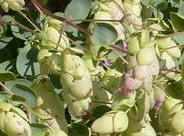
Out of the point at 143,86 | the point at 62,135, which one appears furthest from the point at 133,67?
the point at 62,135

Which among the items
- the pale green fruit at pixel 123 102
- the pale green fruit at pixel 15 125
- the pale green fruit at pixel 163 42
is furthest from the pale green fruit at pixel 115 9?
the pale green fruit at pixel 15 125

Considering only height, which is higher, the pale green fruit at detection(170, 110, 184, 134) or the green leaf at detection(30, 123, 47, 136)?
the green leaf at detection(30, 123, 47, 136)

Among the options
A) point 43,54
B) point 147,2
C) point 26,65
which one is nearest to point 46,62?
point 43,54

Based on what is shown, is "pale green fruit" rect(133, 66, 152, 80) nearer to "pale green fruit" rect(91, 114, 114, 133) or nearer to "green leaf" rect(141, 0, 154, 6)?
"pale green fruit" rect(91, 114, 114, 133)

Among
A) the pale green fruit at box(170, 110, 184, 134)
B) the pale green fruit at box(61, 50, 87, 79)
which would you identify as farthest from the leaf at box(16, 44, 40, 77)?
the pale green fruit at box(170, 110, 184, 134)

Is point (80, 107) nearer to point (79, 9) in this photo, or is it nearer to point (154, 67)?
point (154, 67)

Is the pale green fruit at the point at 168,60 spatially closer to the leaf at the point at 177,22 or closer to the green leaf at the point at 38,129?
the leaf at the point at 177,22
